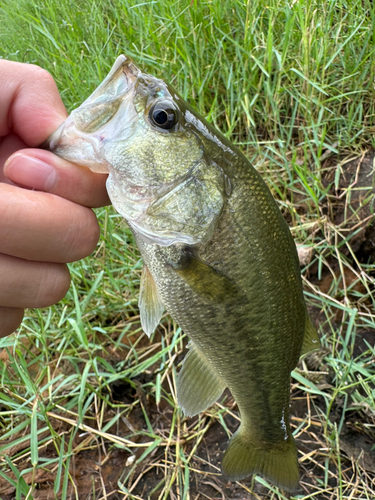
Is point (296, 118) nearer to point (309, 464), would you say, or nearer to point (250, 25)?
point (250, 25)

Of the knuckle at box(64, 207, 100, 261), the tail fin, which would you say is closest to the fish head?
the knuckle at box(64, 207, 100, 261)

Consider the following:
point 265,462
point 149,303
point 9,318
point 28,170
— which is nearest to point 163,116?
point 28,170

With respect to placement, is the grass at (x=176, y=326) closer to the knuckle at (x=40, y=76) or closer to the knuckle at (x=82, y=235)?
the knuckle at (x=82, y=235)

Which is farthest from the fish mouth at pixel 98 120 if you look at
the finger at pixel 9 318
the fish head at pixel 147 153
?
the finger at pixel 9 318

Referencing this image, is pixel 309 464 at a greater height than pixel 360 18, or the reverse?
pixel 360 18

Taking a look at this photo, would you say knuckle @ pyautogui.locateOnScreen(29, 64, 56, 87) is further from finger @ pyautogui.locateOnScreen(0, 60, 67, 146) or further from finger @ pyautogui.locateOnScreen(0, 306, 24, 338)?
finger @ pyautogui.locateOnScreen(0, 306, 24, 338)

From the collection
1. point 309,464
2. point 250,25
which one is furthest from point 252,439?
point 250,25
